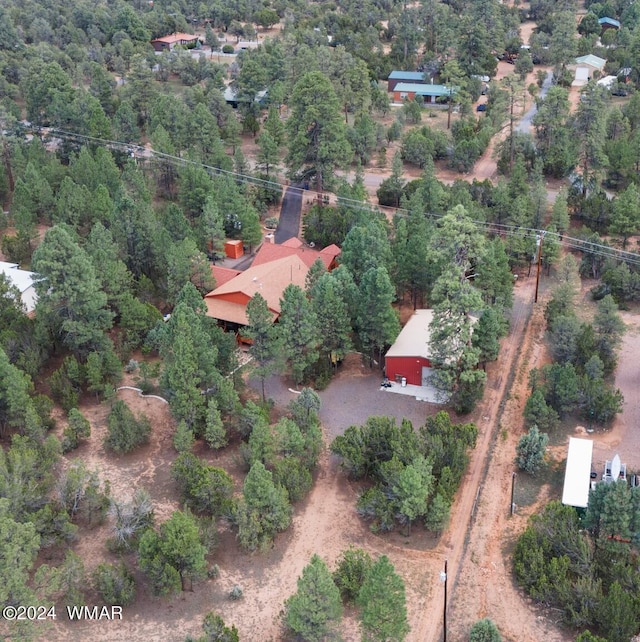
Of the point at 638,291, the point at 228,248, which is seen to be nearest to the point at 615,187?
the point at 638,291

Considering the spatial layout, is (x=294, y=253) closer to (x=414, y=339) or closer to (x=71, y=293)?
(x=414, y=339)

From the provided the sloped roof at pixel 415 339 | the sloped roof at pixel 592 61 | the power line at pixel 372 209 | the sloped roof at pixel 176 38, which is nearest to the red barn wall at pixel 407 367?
the sloped roof at pixel 415 339

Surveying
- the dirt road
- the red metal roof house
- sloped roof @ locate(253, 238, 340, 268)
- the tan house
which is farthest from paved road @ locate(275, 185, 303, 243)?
the tan house

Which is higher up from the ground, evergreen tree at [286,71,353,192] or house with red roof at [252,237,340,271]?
evergreen tree at [286,71,353,192]

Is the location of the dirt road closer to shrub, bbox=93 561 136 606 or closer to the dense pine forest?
the dense pine forest

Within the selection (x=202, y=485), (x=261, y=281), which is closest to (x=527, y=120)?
(x=261, y=281)

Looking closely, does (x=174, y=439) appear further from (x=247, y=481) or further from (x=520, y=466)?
(x=520, y=466)

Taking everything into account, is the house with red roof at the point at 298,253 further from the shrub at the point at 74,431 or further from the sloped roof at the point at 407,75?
the sloped roof at the point at 407,75
